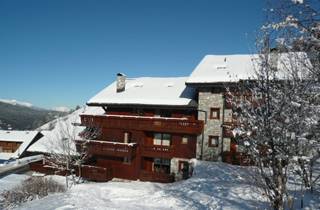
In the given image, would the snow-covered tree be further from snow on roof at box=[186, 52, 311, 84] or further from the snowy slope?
snow on roof at box=[186, 52, 311, 84]

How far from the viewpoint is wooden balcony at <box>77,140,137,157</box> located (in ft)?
88.4

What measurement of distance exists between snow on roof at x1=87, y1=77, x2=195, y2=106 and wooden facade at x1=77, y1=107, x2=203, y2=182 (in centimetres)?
125

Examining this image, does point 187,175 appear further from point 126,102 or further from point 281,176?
point 281,176

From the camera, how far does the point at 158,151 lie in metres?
27.1

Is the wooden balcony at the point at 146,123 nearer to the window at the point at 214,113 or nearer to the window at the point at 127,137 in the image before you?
the window at the point at 127,137

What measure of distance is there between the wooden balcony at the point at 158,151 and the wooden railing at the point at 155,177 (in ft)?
5.11

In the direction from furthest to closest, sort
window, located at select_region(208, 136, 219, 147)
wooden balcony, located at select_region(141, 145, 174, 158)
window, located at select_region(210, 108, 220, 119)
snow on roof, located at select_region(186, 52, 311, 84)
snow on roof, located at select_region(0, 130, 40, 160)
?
snow on roof, located at select_region(0, 130, 40, 160)
wooden balcony, located at select_region(141, 145, 174, 158)
window, located at select_region(210, 108, 220, 119)
window, located at select_region(208, 136, 219, 147)
snow on roof, located at select_region(186, 52, 311, 84)

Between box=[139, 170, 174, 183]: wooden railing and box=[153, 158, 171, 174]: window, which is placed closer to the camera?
box=[139, 170, 174, 183]: wooden railing

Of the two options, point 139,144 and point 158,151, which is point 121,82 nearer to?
point 139,144

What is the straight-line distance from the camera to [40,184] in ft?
65.2

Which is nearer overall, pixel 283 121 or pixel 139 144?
pixel 283 121

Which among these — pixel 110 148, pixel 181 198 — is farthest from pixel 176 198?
pixel 110 148

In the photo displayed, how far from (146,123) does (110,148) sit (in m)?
3.84

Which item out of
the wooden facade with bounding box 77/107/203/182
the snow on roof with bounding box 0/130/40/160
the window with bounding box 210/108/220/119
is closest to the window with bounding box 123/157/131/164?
the wooden facade with bounding box 77/107/203/182
